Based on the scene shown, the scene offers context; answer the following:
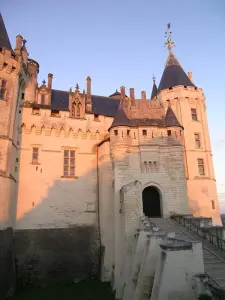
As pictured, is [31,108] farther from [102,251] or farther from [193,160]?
[193,160]

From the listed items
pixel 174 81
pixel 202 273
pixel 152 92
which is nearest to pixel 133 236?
pixel 202 273

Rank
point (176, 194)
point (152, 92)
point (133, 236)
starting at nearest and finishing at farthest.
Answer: point (133, 236), point (176, 194), point (152, 92)

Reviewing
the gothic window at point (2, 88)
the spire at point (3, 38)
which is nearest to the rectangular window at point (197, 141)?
the gothic window at point (2, 88)

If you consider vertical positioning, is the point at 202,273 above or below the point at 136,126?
below

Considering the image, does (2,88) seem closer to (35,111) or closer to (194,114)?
(35,111)

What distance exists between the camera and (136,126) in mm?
18688

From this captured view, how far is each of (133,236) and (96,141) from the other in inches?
362

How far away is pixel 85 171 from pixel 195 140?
1009 cm

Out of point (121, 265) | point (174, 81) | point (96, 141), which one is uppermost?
point (174, 81)

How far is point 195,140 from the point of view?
20.6 metres

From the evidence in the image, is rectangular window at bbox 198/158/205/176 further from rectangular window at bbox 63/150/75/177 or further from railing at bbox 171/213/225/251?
rectangular window at bbox 63/150/75/177

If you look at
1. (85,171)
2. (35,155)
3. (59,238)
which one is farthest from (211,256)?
(35,155)

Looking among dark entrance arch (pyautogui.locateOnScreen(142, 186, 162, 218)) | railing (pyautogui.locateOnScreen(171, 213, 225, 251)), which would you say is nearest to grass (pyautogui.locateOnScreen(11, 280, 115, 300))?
dark entrance arch (pyautogui.locateOnScreen(142, 186, 162, 218))

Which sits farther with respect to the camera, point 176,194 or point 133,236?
point 176,194
